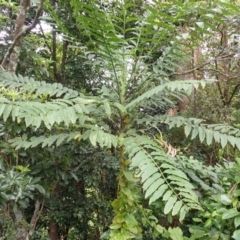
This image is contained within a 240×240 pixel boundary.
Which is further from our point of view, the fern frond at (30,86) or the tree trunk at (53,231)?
the tree trunk at (53,231)

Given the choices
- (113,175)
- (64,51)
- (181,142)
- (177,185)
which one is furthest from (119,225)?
(181,142)

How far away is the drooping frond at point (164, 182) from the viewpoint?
42.0 inches

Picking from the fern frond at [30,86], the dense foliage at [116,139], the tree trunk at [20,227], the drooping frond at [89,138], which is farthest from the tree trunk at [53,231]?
the fern frond at [30,86]

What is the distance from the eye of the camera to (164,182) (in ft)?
3.75

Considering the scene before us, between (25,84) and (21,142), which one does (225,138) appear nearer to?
(21,142)

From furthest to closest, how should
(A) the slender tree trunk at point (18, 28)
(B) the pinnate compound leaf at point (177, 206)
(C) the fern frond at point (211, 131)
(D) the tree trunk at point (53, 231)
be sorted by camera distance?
(D) the tree trunk at point (53, 231) → (A) the slender tree trunk at point (18, 28) → (C) the fern frond at point (211, 131) → (B) the pinnate compound leaf at point (177, 206)

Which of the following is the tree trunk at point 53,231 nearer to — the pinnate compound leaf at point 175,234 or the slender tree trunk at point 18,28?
the slender tree trunk at point 18,28

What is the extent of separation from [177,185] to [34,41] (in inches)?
78.3

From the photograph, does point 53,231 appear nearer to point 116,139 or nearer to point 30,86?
point 30,86

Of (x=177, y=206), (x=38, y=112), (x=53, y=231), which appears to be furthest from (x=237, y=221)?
(x=53, y=231)

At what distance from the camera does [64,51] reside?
10.7ft

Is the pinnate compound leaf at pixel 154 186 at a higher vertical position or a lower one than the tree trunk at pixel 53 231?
higher

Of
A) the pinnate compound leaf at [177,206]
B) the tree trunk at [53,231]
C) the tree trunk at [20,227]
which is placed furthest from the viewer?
the tree trunk at [53,231]

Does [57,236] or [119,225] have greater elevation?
[119,225]
